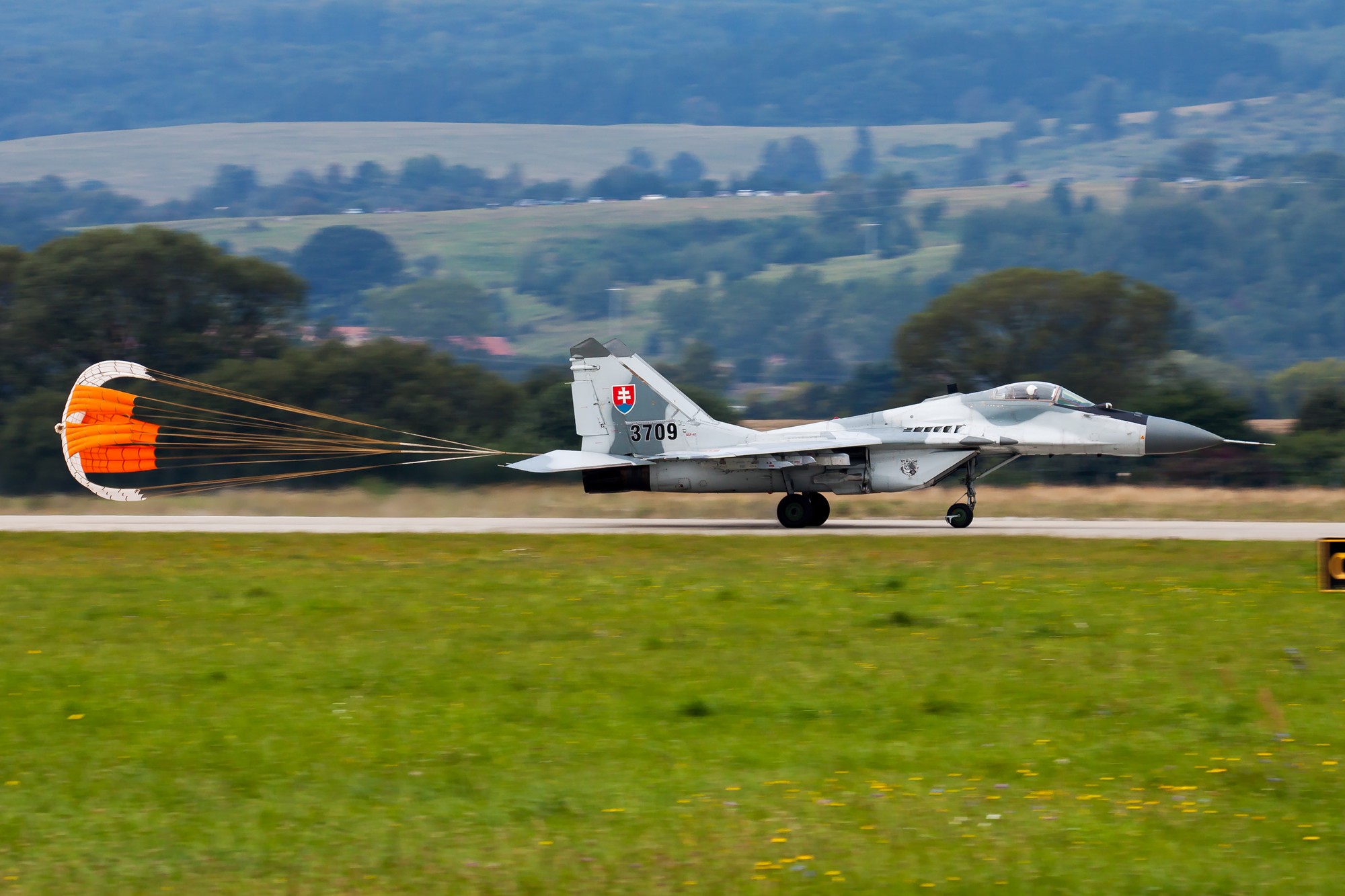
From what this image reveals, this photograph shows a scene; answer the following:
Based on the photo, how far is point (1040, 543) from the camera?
22.6 metres

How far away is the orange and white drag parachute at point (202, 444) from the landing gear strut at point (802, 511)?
591cm

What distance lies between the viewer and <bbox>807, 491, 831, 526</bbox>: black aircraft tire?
2662 cm

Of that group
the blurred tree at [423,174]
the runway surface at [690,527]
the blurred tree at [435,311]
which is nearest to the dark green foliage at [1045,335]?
the runway surface at [690,527]

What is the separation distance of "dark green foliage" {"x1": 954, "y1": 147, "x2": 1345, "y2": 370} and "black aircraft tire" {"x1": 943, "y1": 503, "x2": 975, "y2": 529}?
97577 millimetres

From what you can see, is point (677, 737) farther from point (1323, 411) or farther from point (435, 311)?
point (435, 311)

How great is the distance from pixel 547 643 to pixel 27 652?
4810mm

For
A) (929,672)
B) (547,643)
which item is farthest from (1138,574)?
(547,643)

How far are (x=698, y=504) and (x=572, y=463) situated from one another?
6804 millimetres

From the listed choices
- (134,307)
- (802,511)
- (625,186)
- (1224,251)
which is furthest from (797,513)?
(625,186)

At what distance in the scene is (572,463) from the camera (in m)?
26.8

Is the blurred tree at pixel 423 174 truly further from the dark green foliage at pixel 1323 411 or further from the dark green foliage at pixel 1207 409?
the dark green foliage at pixel 1323 411

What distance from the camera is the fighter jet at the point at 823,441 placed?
82.7 ft

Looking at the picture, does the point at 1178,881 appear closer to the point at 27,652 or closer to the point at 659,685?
the point at 659,685

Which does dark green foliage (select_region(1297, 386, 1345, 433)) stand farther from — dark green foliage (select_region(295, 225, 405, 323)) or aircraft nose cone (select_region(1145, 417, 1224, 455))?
dark green foliage (select_region(295, 225, 405, 323))
